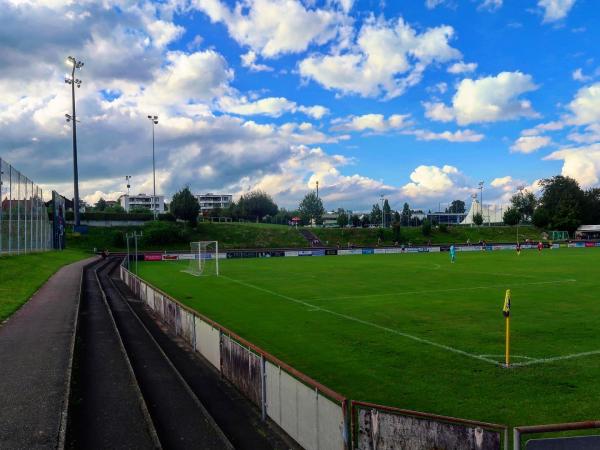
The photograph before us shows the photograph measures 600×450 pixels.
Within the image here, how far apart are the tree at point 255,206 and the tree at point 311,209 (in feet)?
50.4

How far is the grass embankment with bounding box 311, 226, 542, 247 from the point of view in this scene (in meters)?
96.8

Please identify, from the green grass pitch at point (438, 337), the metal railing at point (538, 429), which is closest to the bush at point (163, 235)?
the green grass pitch at point (438, 337)

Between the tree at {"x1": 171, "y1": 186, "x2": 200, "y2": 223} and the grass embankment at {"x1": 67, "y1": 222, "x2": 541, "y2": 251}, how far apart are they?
2.09m

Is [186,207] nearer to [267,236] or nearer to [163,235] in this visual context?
[163,235]

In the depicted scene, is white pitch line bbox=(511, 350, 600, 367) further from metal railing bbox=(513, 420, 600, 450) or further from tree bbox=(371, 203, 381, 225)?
tree bbox=(371, 203, 381, 225)

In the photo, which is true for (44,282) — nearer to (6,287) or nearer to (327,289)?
(6,287)

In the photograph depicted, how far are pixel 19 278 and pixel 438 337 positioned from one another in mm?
25934

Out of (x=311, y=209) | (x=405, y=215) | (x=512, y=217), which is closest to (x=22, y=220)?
(x=512, y=217)

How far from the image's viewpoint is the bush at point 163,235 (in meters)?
79.5

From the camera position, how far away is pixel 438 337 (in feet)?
52.6

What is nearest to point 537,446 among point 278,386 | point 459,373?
point 278,386

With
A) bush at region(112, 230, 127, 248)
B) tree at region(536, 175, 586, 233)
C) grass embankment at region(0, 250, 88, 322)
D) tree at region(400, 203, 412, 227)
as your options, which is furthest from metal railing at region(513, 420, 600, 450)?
tree at region(400, 203, 412, 227)

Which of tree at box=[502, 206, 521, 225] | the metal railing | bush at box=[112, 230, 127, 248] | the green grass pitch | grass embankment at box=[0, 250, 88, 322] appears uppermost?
tree at box=[502, 206, 521, 225]

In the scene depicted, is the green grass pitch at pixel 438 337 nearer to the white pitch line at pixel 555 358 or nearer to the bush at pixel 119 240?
the white pitch line at pixel 555 358
